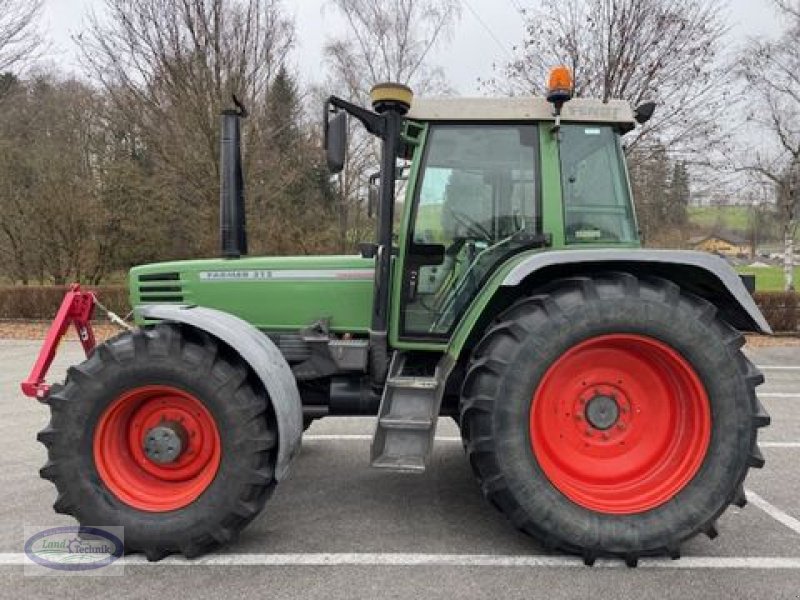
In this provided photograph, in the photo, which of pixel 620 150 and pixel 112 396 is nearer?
pixel 112 396

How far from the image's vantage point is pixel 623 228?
11.0 ft

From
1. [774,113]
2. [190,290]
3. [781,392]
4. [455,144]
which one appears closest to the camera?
[455,144]

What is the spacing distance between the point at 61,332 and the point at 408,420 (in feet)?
7.03

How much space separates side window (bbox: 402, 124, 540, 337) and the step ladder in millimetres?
338

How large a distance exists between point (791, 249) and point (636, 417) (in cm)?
1407

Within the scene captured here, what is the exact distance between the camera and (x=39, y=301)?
42.5 feet

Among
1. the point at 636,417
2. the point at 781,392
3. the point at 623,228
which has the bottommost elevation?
the point at 781,392

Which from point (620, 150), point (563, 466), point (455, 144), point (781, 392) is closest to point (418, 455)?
point (563, 466)

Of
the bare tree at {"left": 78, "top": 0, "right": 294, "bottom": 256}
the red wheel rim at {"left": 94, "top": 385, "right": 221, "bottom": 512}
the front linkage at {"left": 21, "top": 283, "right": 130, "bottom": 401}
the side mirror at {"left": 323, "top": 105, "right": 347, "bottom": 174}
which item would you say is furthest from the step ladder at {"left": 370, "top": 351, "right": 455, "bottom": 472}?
the bare tree at {"left": 78, "top": 0, "right": 294, "bottom": 256}


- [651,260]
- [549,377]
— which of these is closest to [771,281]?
[651,260]

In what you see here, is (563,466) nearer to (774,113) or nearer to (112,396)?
(112,396)

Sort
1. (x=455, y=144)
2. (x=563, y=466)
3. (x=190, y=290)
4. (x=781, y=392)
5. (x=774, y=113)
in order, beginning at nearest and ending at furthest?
(x=563, y=466) < (x=455, y=144) < (x=190, y=290) < (x=781, y=392) < (x=774, y=113)

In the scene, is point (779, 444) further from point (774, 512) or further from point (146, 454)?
point (146, 454)

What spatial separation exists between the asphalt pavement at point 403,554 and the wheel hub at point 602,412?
2.17 ft
